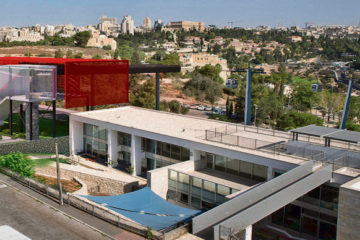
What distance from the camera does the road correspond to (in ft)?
54.2

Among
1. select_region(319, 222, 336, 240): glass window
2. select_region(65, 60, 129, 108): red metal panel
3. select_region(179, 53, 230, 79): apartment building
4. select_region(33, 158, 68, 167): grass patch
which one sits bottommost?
select_region(319, 222, 336, 240): glass window

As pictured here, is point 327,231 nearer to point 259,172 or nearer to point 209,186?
point 259,172

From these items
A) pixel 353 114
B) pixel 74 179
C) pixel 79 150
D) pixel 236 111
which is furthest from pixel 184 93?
pixel 74 179

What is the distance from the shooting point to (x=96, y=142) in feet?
106

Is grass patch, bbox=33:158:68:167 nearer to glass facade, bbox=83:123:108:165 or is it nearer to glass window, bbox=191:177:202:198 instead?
glass facade, bbox=83:123:108:165

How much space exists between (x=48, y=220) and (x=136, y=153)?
36.6 ft

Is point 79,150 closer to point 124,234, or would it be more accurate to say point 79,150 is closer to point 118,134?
point 118,134

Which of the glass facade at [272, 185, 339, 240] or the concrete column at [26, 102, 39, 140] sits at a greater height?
the concrete column at [26, 102, 39, 140]

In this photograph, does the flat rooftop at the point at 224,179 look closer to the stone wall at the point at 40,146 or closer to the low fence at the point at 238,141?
the low fence at the point at 238,141

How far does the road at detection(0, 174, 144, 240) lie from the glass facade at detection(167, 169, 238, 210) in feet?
21.2

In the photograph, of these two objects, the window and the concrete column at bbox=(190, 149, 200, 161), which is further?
the window

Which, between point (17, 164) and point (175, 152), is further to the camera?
point (175, 152)

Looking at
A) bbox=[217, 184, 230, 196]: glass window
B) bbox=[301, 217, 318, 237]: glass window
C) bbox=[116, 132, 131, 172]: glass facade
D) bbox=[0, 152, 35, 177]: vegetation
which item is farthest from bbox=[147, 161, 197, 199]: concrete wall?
bbox=[0, 152, 35, 177]: vegetation

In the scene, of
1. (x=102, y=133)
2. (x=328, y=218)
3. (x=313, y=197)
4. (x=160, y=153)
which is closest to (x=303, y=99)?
(x=102, y=133)
